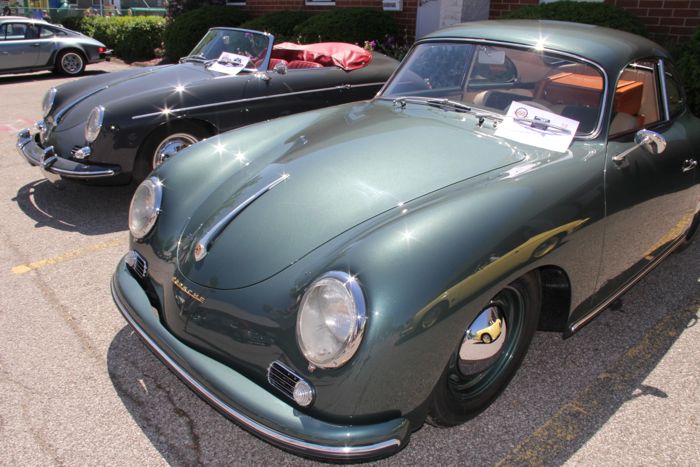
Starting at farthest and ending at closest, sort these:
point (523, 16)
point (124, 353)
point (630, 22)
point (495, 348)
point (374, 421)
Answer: point (523, 16) < point (630, 22) < point (124, 353) < point (495, 348) < point (374, 421)

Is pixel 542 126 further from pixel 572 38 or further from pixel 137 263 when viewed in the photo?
pixel 137 263

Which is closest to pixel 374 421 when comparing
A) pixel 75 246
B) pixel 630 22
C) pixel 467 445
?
pixel 467 445

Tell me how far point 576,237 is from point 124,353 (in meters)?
2.27

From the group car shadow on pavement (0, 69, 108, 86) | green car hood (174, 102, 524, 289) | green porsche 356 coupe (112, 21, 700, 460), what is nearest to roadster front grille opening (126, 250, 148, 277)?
green porsche 356 coupe (112, 21, 700, 460)

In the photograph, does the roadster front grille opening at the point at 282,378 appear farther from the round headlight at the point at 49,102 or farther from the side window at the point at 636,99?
the round headlight at the point at 49,102

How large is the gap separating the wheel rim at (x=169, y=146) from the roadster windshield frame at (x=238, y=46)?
971mm

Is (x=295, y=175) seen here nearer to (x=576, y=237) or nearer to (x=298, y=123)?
(x=298, y=123)

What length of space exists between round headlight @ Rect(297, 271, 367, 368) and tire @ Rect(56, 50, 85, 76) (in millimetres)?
12740

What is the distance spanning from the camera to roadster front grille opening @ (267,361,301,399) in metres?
1.93

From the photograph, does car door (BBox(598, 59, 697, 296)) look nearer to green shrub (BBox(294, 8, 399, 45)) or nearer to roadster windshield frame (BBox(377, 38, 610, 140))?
roadster windshield frame (BBox(377, 38, 610, 140))

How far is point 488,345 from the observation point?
7.61ft

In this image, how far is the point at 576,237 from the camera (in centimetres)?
245

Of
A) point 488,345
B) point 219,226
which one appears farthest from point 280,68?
point 488,345

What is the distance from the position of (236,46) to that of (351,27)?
15.5 feet
